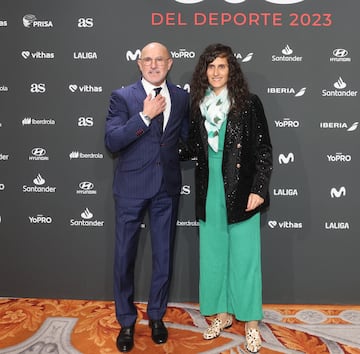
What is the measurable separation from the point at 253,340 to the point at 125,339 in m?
0.79

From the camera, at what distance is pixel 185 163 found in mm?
3000

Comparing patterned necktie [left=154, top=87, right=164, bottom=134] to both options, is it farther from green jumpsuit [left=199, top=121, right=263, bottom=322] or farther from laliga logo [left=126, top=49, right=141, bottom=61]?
laliga logo [left=126, top=49, right=141, bottom=61]

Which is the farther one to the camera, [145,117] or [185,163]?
[185,163]

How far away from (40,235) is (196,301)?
1315 millimetres

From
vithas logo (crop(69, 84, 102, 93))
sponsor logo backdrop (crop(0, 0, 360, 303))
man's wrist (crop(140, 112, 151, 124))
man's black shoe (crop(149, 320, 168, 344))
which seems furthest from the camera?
vithas logo (crop(69, 84, 102, 93))

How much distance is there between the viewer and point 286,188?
297 cm

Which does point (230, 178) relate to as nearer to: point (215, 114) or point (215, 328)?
point (215, 114)

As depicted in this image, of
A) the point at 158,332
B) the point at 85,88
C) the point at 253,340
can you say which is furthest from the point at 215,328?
the point at 85,88

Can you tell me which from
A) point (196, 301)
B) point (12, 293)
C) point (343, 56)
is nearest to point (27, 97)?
point (12, 293)

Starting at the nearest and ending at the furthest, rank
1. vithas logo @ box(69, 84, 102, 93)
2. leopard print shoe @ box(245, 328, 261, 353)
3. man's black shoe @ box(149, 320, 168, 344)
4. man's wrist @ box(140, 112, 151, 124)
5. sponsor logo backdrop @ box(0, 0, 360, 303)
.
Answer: man's wrist @ box(140, 112, 151, 124), leopard print shoe @ box(245, 328, 261, 353), man's black shoe @ box(149, 320, 168, 344), sponsor logo backdrop @ box(0, 0, 360, 303), vithas logo @ box(69, 84, 102, 93)

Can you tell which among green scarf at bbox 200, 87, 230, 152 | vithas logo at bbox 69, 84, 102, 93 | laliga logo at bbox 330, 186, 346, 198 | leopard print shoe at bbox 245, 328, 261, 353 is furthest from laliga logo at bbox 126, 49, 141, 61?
leopard print shoe at bbox 245, 328, 261, 353

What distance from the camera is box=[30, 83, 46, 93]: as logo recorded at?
297cm

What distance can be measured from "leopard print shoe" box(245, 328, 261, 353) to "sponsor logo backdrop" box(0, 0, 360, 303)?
595 millimetres

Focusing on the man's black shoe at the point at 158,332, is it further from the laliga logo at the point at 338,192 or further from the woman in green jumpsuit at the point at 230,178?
the laliga logo at the point at 338,192
